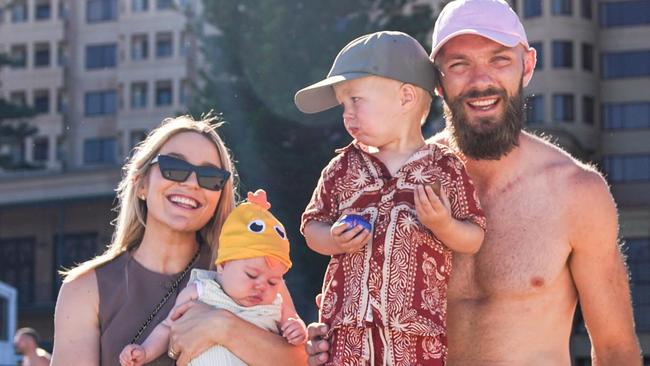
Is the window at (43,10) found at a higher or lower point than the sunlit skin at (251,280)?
higher

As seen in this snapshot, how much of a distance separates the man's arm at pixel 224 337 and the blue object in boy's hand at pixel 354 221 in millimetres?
770

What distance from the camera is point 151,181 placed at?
6.48 meters

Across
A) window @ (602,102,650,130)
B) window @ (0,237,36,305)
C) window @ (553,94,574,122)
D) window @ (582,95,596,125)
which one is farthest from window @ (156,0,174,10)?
window @ (602,102,650,130)

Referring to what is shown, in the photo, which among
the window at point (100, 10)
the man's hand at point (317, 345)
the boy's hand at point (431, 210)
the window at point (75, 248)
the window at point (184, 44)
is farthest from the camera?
the window at point (100, 10)

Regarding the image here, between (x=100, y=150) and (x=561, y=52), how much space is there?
24.7 m

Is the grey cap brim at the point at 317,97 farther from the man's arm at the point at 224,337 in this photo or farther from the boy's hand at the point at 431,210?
the man's arm at the point at 224,337

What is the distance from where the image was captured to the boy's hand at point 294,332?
243 inches

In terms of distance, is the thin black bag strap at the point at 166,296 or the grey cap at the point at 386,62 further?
the thin black bag strap at the point at 166,296

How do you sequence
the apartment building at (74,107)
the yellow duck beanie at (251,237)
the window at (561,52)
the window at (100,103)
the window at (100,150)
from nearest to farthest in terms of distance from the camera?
the yellow duck beanie at (251,237), the window at (561,52), the apartment building at (74,107), the window at (100,150), the window at (100,103)

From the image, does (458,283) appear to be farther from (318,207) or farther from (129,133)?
(129,133)

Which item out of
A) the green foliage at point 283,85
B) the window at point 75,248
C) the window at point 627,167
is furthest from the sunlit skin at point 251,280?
the window at point 75,248

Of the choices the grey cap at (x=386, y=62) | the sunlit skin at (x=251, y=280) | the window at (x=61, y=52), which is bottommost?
the sunlit skin at (x=251, y=280)

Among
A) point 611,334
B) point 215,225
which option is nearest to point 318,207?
point 215,225

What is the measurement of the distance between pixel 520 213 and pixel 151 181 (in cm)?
157
